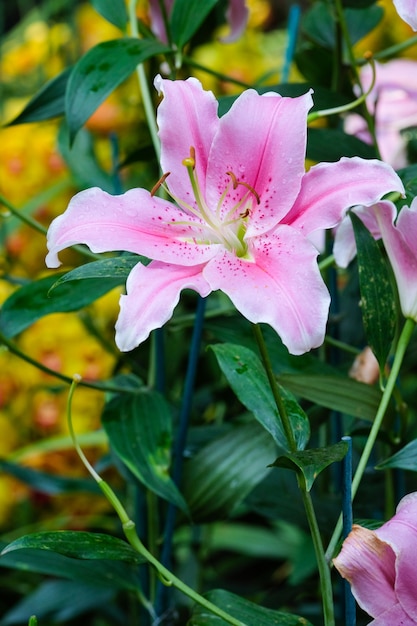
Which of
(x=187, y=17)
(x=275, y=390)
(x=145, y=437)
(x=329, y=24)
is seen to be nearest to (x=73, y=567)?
(x=145, y=437)

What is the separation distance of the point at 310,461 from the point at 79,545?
0.47ft

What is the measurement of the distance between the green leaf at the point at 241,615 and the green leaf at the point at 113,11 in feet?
1.59

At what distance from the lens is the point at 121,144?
1479 mm

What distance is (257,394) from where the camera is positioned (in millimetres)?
552

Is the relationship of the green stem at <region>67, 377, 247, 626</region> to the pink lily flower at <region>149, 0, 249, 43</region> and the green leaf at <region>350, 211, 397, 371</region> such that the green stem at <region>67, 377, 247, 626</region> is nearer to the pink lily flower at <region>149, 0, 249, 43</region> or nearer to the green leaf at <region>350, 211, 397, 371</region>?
the green leaf at <region>350, 211, 397, 371</region>

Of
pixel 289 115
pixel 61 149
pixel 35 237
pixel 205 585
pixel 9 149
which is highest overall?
pixel 289 115

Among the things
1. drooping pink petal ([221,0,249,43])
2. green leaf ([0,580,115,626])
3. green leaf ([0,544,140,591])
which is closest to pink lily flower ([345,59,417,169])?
drooping pink petal ([221,0,249,43])

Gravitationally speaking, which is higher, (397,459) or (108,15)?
(108,15)

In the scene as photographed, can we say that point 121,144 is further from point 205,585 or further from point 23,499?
point 205,585

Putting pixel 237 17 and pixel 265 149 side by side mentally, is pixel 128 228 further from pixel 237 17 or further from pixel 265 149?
pixel 237 17

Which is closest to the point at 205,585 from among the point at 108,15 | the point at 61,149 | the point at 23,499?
the point at 23,499

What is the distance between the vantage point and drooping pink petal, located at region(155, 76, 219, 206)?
1.73 feet

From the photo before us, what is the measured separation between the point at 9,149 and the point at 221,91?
1.15 ft

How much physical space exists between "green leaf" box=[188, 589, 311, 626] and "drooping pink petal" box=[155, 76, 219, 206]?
251 millimetres
